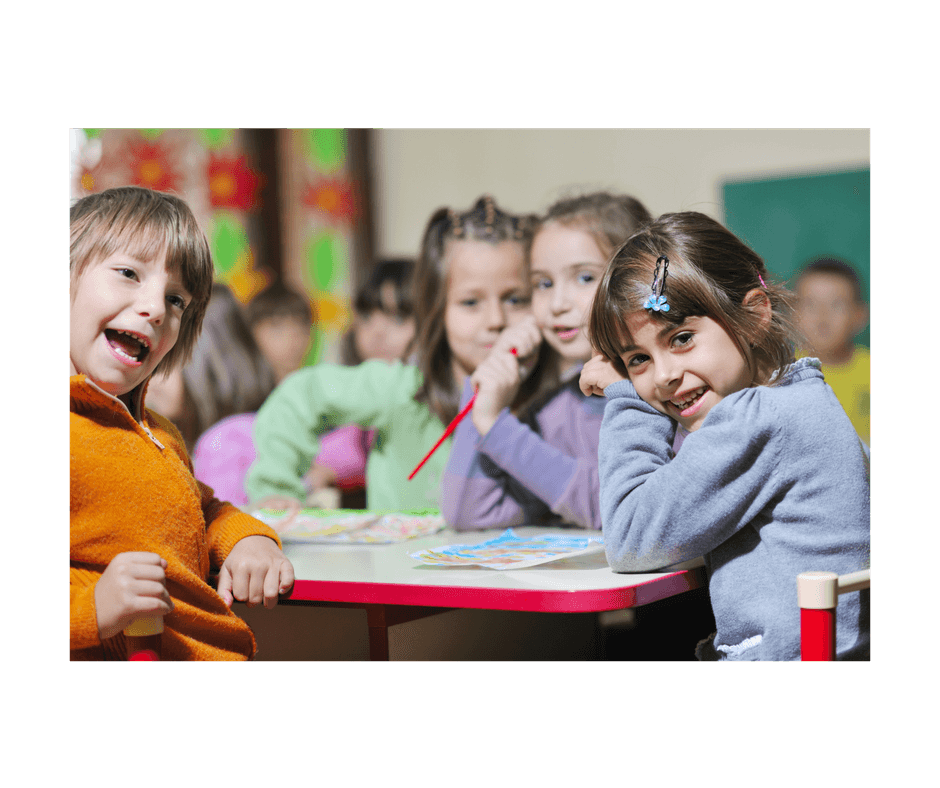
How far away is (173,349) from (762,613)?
2.31 feet

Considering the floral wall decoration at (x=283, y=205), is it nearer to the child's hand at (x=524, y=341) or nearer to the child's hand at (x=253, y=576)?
the child's hand at (x=524, y=341)

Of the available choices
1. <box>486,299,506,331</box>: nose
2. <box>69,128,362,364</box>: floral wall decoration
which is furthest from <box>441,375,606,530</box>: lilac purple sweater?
<box>69,128,362,364</box>: floral wall decoration

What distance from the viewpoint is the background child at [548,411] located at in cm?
135

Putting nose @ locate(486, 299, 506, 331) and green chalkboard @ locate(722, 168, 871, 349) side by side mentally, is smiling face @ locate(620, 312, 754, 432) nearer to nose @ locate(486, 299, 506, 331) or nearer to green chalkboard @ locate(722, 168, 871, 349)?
nose @ locate(486, 299, 506, 331)

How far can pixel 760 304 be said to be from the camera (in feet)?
3.52

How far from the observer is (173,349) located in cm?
105

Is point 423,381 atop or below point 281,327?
below

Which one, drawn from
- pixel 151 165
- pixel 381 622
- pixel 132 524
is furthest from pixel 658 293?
pixel 151 165

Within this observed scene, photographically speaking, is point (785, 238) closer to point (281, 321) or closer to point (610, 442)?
point (281, 321)

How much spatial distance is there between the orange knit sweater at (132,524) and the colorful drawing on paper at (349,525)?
1.07 ft

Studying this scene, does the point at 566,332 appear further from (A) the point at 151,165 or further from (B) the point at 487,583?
(A) the point at 151,165

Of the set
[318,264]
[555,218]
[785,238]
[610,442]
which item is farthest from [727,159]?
[610,442]

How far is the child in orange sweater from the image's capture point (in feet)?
2.99

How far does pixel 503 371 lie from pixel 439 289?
25 cm
